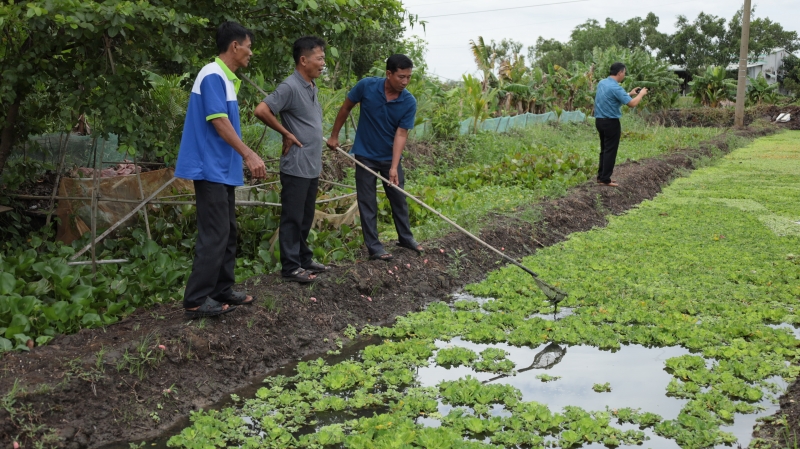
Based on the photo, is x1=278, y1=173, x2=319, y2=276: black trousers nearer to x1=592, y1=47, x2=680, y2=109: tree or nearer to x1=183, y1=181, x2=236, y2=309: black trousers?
x1=183, y1=181, x2=236, y2=309: black trousers

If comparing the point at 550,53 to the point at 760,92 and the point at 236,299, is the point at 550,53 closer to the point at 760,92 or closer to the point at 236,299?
the point at 760,92

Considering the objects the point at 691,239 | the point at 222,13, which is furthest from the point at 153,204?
the point at 691,239

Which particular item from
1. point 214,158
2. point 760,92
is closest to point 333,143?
point 214,158

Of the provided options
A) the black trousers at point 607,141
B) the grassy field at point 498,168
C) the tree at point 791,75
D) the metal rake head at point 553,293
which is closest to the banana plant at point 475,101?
the grassy field at point 498,168

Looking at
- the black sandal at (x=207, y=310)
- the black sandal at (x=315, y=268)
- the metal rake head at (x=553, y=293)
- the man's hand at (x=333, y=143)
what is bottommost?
the metal rake head at (x=553, y=293)

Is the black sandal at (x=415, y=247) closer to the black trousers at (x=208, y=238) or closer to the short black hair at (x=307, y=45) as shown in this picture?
the short black hair at (x=307, y=45)

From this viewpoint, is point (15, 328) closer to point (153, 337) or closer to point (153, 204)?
point (153, 337)

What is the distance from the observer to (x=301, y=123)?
5789 mm

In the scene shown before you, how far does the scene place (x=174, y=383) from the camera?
4336 millimetres

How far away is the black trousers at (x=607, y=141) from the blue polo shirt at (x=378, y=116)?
18.5ft

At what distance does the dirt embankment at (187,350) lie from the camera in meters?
3.84

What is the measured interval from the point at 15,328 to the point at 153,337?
32.9 inches

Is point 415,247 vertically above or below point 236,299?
below

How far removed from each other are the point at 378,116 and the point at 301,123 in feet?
3.82
